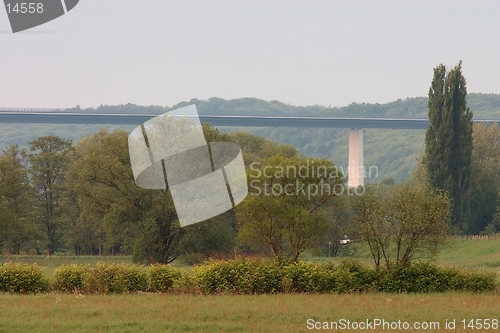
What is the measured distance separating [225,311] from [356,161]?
90753mm

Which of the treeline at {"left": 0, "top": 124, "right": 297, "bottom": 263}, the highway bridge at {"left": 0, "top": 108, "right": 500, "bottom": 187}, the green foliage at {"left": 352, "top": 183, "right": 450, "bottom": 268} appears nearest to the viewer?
the green foliage at {"left": 352, "top": 183, "right": 450, "bottom": 268}

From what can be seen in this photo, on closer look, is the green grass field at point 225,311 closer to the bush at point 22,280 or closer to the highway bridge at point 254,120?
the bush at point 22,280

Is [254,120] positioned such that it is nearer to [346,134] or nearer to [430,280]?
[346,134]

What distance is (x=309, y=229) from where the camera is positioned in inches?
1312

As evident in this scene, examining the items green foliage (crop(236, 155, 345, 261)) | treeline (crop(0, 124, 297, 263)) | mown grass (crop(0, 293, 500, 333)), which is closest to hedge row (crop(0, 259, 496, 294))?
→ mown grass (crop(0, 293, 500, 333))

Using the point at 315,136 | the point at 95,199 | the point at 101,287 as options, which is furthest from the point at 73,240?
the point at 315,136

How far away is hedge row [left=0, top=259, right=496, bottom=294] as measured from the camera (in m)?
25.2

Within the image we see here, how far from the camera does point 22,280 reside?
25.4 metres

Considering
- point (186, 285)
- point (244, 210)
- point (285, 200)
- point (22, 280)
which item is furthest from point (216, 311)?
point (285, 200)

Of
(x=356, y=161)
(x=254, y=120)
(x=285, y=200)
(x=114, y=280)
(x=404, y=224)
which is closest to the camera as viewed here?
(x=114, y=280)

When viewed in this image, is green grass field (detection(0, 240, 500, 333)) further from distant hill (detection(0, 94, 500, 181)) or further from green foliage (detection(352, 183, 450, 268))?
distant hill (detection(0, 94, 500, 181))

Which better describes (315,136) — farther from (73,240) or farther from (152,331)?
(152,331)

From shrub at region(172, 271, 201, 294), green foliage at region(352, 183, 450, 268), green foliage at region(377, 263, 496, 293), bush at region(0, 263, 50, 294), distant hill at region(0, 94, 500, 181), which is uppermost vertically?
green foliage at region(352, 183, 450, 268)

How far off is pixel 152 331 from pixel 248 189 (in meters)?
17.1
